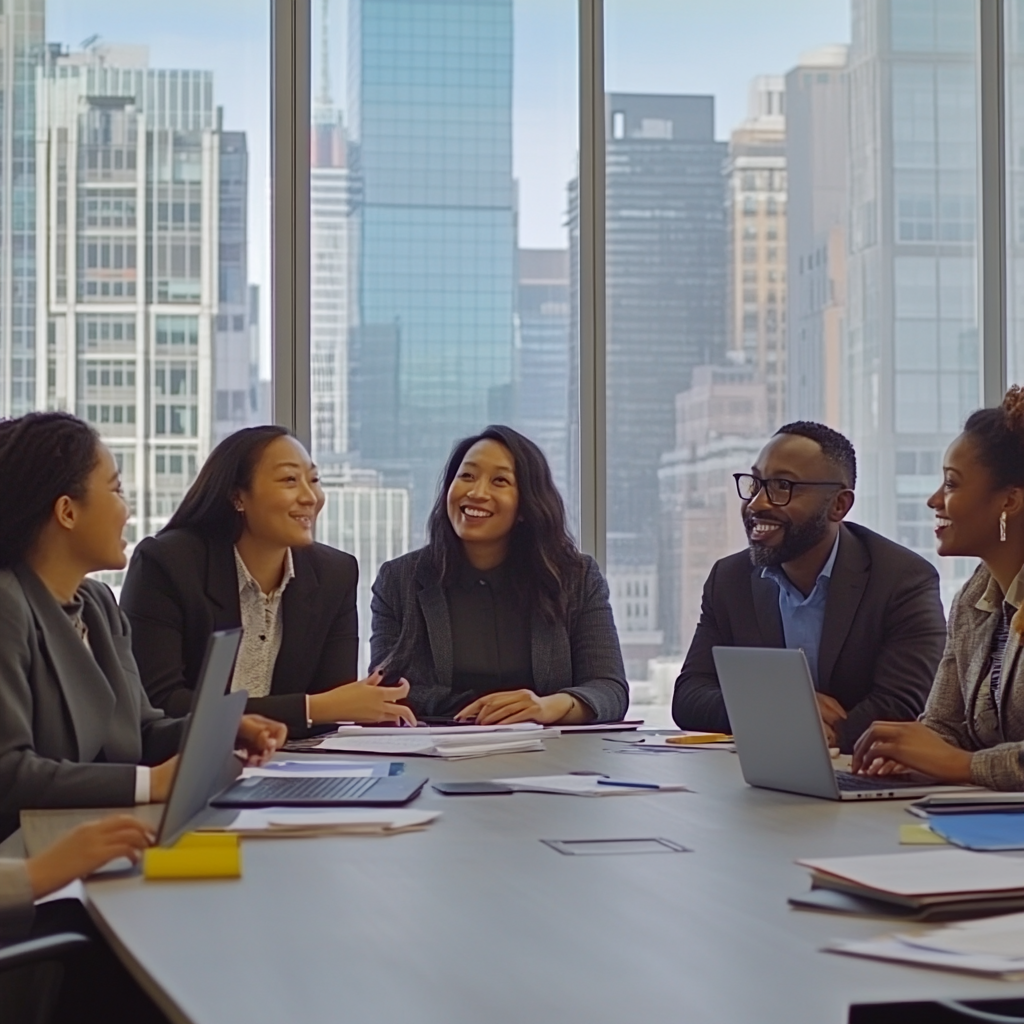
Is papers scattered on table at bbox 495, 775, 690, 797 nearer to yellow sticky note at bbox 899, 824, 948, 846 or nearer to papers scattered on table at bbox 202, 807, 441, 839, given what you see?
papers scattered on table at bbox 202, 807, 441, 839

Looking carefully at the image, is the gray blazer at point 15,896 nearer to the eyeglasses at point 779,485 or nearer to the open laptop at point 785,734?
the open laptop at point 785,734

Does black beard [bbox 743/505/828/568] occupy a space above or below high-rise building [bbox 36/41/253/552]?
below

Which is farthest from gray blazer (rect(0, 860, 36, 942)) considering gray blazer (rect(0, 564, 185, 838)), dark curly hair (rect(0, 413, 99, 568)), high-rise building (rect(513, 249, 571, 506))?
high-rise building (rect(513, 249, 571, 506))

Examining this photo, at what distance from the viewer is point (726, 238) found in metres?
5.38

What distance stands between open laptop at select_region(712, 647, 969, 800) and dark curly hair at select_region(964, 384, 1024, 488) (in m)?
0.88

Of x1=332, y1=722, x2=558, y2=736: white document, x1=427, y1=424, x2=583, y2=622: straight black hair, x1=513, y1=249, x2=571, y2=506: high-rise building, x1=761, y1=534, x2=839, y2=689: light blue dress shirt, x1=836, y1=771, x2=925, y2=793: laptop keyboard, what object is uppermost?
x1=513, y1=249, x2=571, y2=506: high-rise building

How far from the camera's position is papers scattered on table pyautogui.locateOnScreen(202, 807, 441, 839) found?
2.24 m

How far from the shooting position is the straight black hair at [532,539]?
4.23 metres

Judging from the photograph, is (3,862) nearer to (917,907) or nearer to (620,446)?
(917,907)

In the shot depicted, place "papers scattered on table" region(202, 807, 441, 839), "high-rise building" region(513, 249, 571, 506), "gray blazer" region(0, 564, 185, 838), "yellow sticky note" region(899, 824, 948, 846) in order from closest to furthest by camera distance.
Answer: "yellow sticky note" region(899, 824, 948, 846), "papers scattered on table" region(202, 807, 441, 839), "gray blazer" region(0, 564, 185, 838), "high-rise building" region(513, 249, 571, 506)

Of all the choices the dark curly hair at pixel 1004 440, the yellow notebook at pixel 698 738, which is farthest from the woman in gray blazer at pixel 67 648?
the dark curly hair at pixel 1004 440

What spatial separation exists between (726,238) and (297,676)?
2350mm

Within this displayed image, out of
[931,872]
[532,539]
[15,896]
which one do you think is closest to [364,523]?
[532,539]

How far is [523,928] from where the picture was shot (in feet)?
5.34
